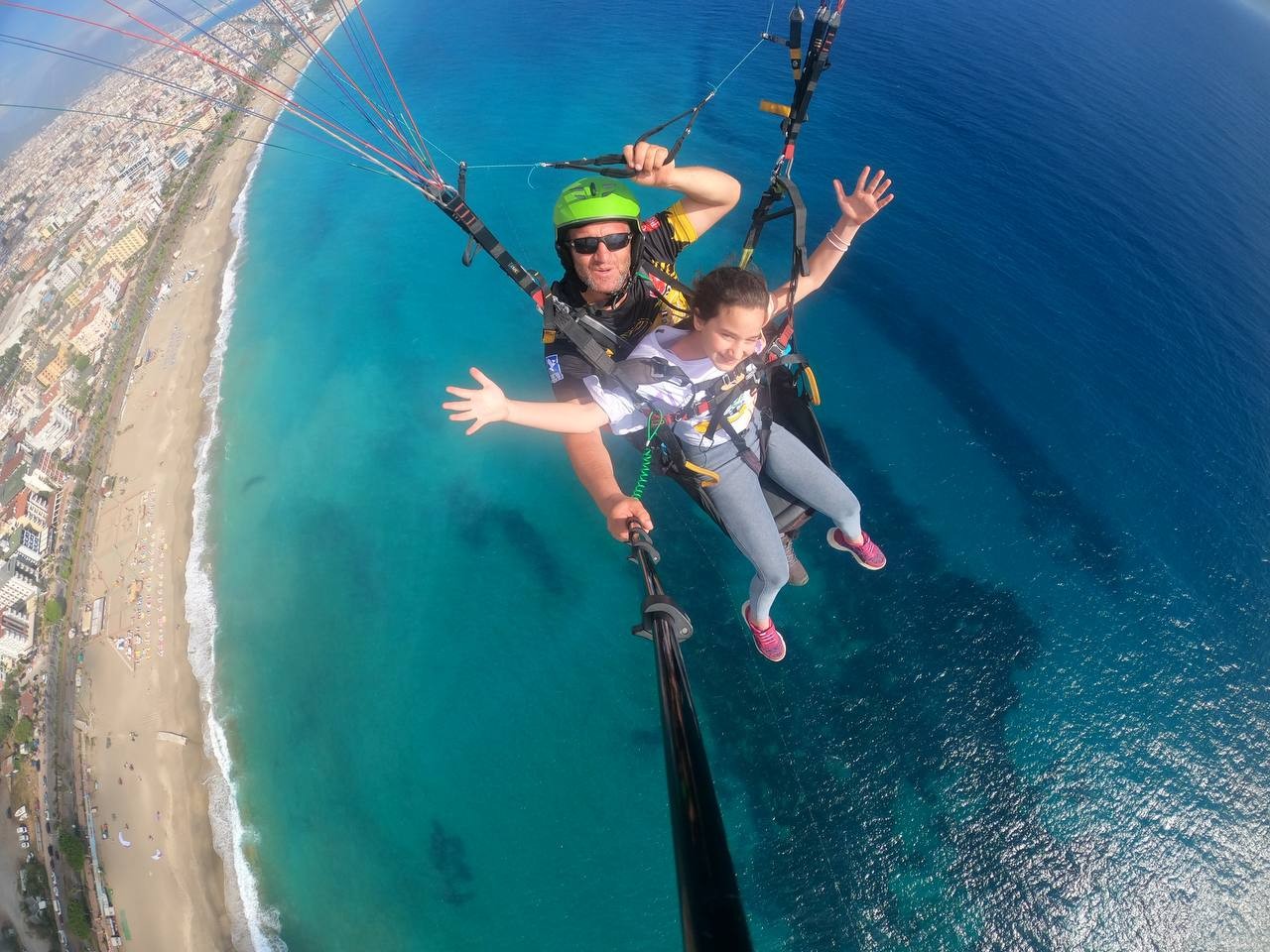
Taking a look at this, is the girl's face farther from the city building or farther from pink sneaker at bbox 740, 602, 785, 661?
the city building

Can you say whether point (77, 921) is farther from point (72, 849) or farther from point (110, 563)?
point (110, 563)

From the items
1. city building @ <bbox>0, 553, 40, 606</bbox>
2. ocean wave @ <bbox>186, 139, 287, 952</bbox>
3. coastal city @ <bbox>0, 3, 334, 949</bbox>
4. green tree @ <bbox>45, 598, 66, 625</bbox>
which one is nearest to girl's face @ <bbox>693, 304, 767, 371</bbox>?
coastal city @ <bbox>0, 3, 334, 949</bbox>

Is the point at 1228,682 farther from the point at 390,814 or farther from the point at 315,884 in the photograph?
the point at 315,884

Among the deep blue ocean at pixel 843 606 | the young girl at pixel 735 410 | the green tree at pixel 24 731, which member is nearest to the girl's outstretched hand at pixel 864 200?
the young girl at pixel 735 410

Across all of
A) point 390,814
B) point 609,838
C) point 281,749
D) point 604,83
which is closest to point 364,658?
point 281,749

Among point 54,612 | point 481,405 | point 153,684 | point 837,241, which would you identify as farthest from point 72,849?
point 837,241
